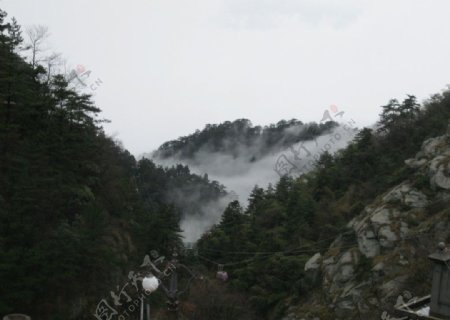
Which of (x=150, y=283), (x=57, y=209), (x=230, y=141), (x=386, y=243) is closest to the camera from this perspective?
(x=150, y=283)

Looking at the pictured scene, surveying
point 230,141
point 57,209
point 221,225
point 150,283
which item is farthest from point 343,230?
point 230,141

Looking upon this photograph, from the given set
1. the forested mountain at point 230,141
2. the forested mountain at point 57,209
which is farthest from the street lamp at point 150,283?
the forested mountain at point 230,141

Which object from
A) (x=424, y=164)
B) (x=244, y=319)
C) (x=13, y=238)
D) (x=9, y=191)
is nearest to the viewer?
(x=13, y=238)

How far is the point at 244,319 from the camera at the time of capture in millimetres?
26734

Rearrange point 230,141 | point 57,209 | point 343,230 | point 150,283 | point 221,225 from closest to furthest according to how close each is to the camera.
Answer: point 150,283 → point 57,209 → point 343,230 → point 221,225 → point 230,141

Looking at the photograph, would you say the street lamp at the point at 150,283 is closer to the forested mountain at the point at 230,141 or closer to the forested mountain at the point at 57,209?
the forested mountain at the point at 57,209

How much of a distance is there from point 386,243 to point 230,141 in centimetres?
7645

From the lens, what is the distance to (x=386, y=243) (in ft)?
83.1

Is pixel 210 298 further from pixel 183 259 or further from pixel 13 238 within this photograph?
pixel 13 238

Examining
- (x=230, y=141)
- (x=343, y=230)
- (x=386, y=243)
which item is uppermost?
(x=230, y=141)

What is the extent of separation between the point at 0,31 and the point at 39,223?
1155cm

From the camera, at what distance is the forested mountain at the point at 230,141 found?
95312mm

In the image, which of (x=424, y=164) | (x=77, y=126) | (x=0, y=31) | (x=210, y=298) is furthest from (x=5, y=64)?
(x=424, y=164)

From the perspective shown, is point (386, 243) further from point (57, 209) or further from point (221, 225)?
point (221, 225)
